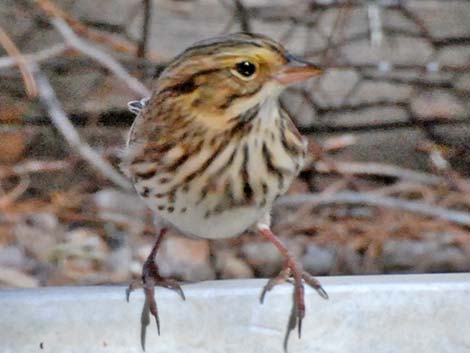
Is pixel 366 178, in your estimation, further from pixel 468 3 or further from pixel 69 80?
pixel 69 80

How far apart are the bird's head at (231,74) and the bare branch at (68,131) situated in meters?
1.29

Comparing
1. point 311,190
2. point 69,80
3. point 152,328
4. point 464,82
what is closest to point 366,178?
point 311,190

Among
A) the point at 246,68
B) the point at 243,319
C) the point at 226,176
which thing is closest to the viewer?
the point at 243,319

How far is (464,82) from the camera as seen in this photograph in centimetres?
336

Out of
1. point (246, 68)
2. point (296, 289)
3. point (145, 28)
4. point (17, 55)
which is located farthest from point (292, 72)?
point (17, 55)

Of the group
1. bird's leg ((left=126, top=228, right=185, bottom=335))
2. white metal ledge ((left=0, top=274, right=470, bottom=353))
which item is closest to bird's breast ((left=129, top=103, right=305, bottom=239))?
bird's leg ((left=126, top=228, right=185, bottom=335))

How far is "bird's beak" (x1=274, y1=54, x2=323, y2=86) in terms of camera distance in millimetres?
1812

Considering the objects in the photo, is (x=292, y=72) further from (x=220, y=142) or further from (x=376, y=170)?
(x=376, y=170)

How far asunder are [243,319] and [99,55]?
5.30ft

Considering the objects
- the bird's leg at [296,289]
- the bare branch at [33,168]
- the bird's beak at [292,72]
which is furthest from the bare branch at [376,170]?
the bird's beak at [292,72]

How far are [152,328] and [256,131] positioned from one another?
379 millimetres

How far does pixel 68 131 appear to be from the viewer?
3.23m

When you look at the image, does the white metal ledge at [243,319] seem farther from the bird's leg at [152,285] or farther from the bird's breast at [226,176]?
the bird's breast at [226,176]

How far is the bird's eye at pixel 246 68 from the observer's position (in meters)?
1.84
